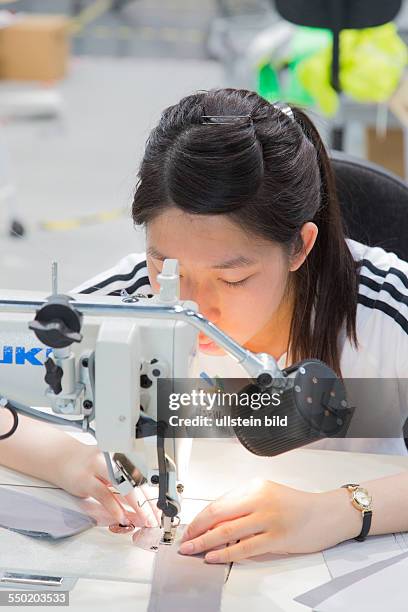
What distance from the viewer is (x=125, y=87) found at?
22.6 feet

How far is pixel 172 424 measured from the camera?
1.41 meters

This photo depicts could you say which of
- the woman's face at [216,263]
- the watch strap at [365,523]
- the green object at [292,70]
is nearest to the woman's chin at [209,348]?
the woman's face at [216,263]

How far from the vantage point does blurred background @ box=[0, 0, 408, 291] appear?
376 cm

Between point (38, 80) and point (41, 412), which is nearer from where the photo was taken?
point (41, 412)

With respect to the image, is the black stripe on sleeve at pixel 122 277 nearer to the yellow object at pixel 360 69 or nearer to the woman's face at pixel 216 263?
the woman's face at pixel 216 263

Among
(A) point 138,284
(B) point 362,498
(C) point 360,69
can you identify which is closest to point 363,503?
(B) point 362,498

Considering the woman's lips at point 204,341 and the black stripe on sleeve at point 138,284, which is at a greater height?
the woman's lips at point 204,341

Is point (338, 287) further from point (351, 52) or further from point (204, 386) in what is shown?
point (351, 52)

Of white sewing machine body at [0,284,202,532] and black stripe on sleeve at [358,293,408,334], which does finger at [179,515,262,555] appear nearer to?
white sewing machine body at [0,284,202,532]

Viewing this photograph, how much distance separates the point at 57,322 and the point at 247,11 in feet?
23.2

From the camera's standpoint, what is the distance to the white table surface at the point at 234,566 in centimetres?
141

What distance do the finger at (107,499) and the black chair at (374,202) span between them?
76 cm

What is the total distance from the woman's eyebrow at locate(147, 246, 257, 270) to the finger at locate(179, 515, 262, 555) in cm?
38

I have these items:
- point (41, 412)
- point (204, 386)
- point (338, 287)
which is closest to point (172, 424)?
point (204, 386)
